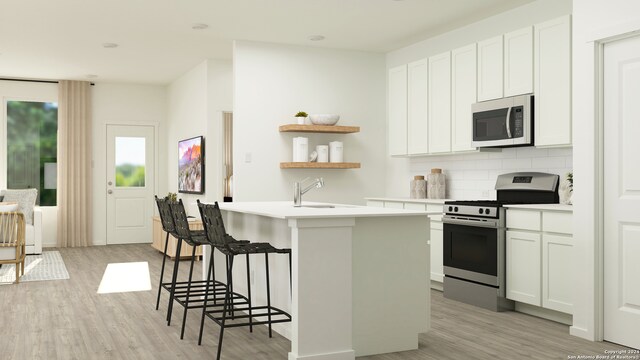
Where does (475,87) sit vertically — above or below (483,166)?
above

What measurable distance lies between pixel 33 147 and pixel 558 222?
8546 millimetres

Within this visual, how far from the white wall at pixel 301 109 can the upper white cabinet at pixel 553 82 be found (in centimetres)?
272

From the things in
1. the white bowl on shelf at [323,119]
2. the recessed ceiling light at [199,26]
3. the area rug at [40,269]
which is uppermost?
the recessed ceiling light at [199,26]

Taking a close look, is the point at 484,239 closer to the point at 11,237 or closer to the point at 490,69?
the point at 490,69

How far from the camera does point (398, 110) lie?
7.45m

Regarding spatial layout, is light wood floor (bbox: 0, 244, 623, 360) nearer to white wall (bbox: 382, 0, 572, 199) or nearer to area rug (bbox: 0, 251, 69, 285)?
area rug (bbox: 0, 251, 69, 285)

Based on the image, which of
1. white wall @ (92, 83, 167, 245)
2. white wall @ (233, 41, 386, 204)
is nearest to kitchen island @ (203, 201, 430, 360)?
white wall @ (233, 41, 386, 204)

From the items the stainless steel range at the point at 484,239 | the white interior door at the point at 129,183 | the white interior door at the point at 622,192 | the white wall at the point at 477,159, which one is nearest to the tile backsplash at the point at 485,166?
the white wall at the point at 477,159

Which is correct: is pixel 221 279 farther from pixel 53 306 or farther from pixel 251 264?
pixel 53 306

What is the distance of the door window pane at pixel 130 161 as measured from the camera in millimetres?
10750

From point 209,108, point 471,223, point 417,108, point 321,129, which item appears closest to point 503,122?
point 471,223

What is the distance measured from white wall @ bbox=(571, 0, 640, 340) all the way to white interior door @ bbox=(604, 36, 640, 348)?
2.9 inches

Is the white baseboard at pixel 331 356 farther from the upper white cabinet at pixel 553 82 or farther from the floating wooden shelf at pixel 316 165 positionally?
the floating wooden shelf at pixel 316 165

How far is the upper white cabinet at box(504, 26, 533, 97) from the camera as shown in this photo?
5.48 meters
